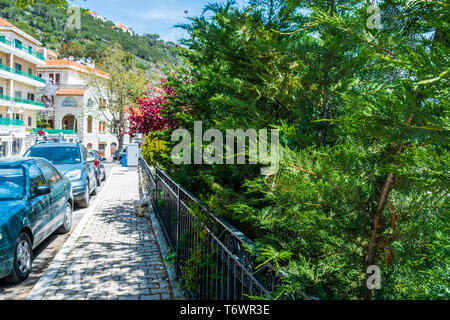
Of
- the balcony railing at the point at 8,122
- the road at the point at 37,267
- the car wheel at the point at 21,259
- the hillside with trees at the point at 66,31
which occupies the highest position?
the hillside with trees at the point at 66,31

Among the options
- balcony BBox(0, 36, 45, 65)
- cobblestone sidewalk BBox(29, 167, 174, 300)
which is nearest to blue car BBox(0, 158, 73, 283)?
cobblestone sidewalk BBox(29, 167, 174, 300)

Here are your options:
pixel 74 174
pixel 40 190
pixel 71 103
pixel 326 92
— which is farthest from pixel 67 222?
pixel 71 103

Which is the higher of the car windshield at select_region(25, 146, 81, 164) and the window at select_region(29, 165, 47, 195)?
the car windshield at select_region(25, 146, 81, 164)

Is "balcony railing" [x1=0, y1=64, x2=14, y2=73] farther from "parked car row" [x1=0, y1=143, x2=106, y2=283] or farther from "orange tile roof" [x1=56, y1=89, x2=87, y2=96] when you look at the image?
"parked car row" [x1=0, y1=143, x2=106, y2=283]

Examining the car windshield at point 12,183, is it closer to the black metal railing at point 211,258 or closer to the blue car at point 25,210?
the blue car at point 25,210

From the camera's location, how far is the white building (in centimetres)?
5322

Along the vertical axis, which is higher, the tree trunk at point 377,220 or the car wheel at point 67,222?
the tree trunk at point 377,220

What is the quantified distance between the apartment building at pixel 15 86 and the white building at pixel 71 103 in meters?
8.73

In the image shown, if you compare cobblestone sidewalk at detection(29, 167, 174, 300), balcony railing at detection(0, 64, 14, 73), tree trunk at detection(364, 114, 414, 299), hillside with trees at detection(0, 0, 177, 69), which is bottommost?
cobblestone sidewalk at detection(29, 167, 174, 300)

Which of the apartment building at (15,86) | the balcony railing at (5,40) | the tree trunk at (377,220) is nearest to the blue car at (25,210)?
the tree trunk at (377,220)

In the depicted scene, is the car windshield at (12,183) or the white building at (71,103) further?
the white building at (71,103)

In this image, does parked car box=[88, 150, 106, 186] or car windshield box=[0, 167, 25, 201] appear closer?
car windshield box=[0, 167, 25, 201]

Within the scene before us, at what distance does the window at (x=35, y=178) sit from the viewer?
5978 millimetres

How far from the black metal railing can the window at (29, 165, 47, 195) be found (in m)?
2.48
